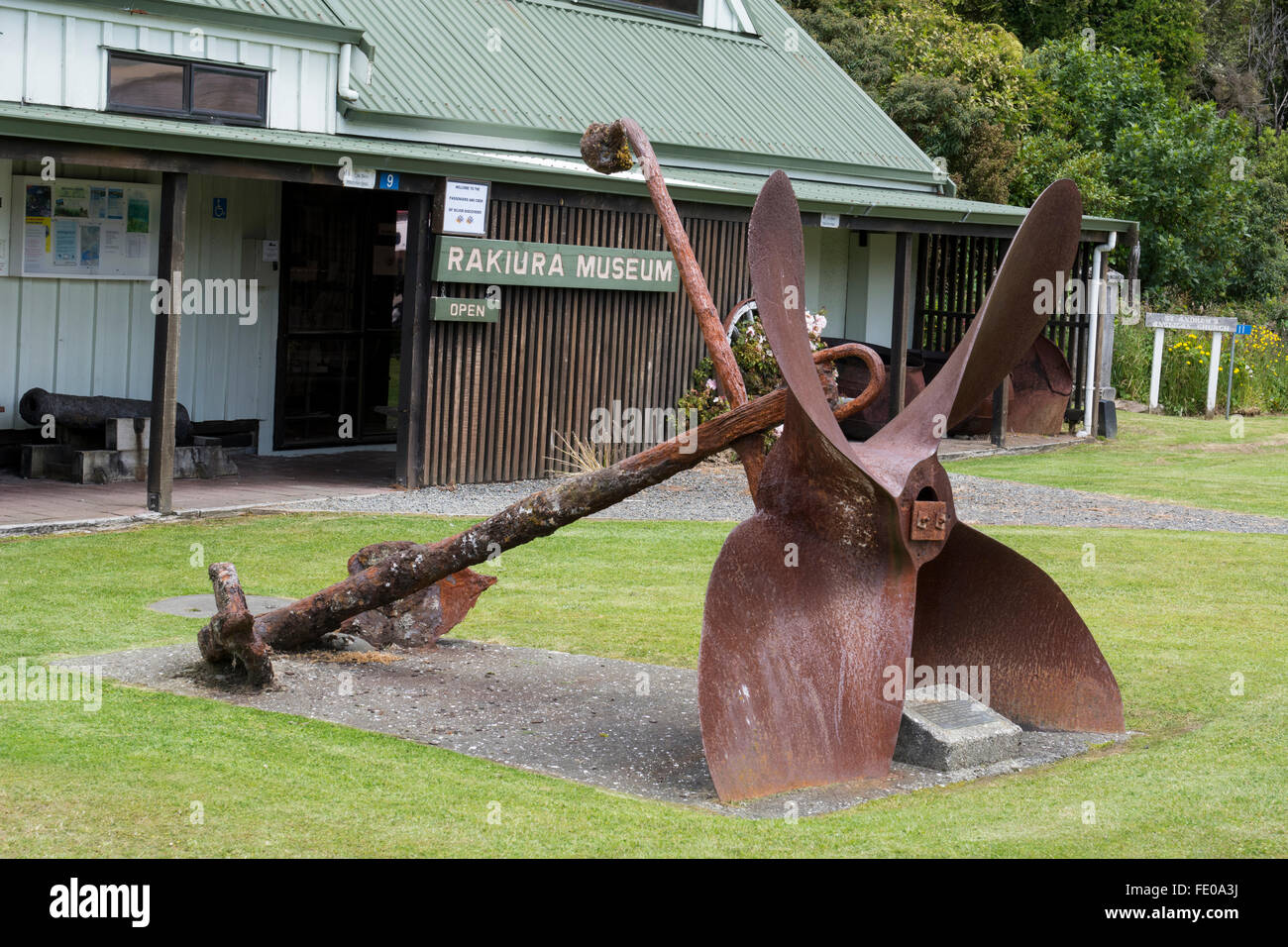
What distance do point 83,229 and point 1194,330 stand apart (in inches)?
648

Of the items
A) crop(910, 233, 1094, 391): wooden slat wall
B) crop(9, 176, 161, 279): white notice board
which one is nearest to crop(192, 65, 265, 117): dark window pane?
crop(9, 176, 161, 279): white notice board

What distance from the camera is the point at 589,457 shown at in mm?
15188

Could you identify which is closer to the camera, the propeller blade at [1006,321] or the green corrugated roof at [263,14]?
the propeller blade at [1006,321]

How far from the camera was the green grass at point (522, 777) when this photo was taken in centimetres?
499

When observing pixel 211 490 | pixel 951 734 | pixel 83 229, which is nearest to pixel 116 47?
pixel 83 229

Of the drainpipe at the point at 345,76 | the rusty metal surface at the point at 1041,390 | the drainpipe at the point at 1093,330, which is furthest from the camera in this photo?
the rusty metal surface at the point at 1041,390

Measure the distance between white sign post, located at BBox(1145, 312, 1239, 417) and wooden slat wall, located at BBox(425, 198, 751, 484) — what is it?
9.34m

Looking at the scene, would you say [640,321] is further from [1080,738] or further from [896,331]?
[1080,738]

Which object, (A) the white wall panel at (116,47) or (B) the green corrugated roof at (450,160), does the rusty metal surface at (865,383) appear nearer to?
(B) the green corrugated roof at (450,160)

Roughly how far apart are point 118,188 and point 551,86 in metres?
5.09

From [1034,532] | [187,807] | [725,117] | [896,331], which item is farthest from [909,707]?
[725,117]

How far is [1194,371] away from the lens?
2480 centimetres

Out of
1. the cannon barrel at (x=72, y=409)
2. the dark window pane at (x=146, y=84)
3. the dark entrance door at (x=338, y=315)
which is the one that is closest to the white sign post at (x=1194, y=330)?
the dark entrance door at (x=338, y=315)

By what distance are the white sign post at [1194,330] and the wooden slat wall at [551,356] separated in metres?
→ 9.34
